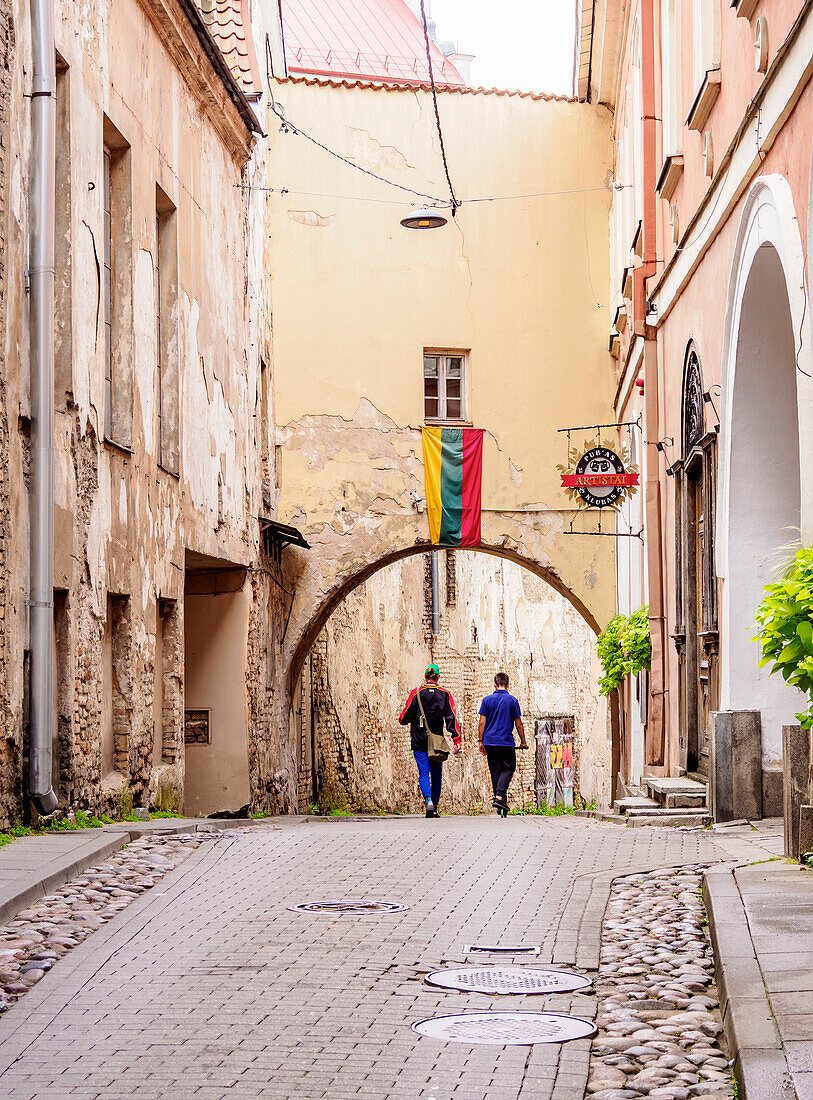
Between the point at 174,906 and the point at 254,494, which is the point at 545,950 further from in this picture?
the point at 254,494

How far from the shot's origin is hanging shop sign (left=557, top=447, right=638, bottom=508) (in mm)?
17359

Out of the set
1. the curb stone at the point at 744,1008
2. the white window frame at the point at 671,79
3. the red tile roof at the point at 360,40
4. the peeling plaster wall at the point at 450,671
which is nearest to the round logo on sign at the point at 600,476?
the white window frame at the point at 671,79

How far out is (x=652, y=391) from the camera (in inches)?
625

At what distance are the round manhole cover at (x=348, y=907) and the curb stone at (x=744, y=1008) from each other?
1644mm

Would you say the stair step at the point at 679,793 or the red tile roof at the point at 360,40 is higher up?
the red tile roof at the point at 360,40

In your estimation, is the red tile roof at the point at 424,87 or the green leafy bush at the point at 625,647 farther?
the red tile roof at the point at 424,87

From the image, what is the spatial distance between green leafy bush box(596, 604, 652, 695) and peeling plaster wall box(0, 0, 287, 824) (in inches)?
173

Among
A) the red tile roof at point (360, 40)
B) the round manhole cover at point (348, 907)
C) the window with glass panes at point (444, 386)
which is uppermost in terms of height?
the red tile roof at point (360, 40)

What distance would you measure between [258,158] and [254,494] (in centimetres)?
496

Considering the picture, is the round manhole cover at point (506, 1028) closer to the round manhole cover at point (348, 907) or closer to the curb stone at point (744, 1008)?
the curb stone at point (744, 1008)

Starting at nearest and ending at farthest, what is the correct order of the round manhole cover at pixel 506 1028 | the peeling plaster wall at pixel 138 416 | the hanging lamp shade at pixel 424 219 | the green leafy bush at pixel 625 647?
the round manhole cover at pixel 506 1028 → the peeling plaster wall at pixel 138 416 → the green leafy bush at pixel 625 647 → the hanging lamp shade at pixel 424 219

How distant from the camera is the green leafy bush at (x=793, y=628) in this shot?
6297mm

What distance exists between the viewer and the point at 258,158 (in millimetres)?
21156

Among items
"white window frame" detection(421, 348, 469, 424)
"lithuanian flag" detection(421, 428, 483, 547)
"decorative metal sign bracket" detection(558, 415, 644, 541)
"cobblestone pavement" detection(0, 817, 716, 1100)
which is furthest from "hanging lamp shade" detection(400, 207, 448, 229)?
"cobblestone pavement" detection(0, 817, 716, 1100)
